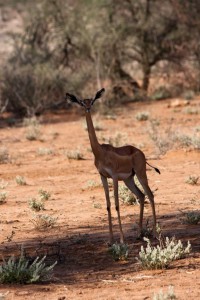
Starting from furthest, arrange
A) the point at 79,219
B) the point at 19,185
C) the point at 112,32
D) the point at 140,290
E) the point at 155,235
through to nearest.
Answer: the point at 112,32, the point at 19,185, the point at 79,219, the point at 155,235, the point at 140,290

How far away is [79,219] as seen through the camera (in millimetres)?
10117

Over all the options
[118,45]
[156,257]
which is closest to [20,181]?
[156,257]

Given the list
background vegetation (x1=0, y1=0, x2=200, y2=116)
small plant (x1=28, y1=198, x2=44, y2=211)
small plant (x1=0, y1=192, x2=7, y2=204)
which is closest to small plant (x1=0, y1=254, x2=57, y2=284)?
small plant (x1=28, y1=198, x2=44, y2=211)

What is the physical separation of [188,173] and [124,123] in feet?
32.8

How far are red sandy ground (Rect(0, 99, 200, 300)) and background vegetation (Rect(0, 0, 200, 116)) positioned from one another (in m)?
8.91

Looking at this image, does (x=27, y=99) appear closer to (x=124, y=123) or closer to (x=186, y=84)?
(x=124, y=123)

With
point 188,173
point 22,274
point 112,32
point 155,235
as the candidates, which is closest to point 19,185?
point 188,173

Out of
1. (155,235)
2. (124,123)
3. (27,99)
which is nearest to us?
(155,235)

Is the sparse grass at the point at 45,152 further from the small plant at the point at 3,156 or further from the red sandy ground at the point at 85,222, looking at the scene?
the small plant at the point at 3,156

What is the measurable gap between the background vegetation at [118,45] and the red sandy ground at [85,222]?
8913mm

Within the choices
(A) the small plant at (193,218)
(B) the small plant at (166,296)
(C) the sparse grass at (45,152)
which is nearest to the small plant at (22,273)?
(B) the small plant at (166,296)

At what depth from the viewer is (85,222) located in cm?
985

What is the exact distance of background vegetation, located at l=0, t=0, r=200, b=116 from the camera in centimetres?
2936

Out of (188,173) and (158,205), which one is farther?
(188,173)
